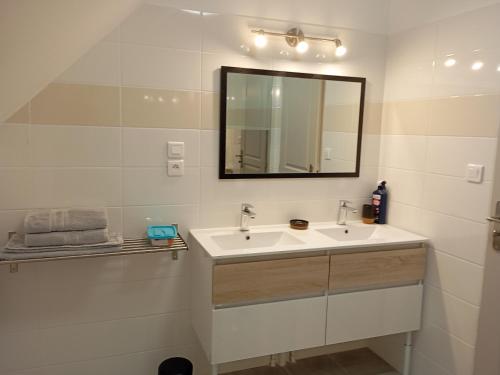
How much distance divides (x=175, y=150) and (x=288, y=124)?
0.66 meters

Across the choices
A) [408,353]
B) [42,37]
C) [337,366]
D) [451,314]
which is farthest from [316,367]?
[42,37]

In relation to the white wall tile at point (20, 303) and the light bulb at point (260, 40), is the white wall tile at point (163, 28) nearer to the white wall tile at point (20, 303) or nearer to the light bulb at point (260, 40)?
the light bulb at point (260, 40)

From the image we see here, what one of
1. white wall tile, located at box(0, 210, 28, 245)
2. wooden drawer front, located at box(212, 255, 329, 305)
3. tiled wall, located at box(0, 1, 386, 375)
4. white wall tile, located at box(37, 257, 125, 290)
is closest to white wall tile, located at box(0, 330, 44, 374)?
tiled wall, located at box(0, 1, 386, 375)

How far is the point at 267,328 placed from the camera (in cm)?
200

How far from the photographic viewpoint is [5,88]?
4.51ft

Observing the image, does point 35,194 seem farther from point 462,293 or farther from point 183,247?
point 462,293

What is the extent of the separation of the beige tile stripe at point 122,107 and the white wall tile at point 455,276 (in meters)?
1.38

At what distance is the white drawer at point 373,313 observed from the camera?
2.13m

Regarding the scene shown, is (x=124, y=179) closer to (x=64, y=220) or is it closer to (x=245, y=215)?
(x=64, y=220)

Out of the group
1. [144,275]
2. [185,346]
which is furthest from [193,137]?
[185,346]

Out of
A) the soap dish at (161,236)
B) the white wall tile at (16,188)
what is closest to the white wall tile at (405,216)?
the soap dish at (161,236)

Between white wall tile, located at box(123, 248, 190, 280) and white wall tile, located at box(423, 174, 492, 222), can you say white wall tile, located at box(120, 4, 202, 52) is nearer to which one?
white wall tile, located at box(123, 248, 190, 280)

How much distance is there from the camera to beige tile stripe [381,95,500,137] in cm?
195

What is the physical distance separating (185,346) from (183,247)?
673 millimetres
